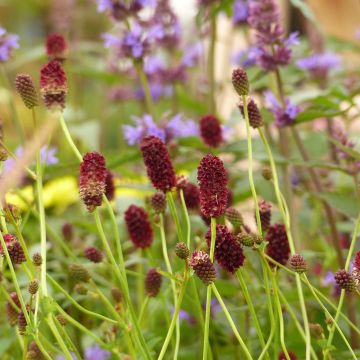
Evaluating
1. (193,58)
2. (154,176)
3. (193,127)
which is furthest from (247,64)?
(154,176)

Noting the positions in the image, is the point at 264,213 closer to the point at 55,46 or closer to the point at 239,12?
the point at 55,46

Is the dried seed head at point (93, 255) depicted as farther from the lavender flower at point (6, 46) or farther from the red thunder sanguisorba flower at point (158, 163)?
the lavender flower at point (6, 46)

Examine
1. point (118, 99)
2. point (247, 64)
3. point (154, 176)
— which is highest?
point (118, 99)

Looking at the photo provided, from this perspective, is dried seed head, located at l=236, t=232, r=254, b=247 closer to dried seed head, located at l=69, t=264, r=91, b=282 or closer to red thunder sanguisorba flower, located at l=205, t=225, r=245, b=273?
red thunder sanguisorba flower, located at l=205, t=225, r=245, b=273

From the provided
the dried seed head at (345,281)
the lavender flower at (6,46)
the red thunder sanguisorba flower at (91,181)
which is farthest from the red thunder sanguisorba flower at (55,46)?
the dried seed head at (345,281)

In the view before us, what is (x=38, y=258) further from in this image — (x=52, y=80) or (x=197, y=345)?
(x=197, y=345)

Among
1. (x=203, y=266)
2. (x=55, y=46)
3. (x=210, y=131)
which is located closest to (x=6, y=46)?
(x=55, y=46)
